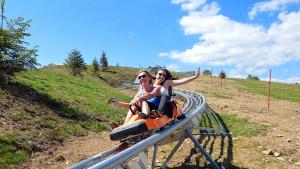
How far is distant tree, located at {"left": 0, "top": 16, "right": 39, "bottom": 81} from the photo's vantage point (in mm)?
15559

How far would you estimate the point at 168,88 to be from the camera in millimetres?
8500

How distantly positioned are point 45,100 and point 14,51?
7.40ft

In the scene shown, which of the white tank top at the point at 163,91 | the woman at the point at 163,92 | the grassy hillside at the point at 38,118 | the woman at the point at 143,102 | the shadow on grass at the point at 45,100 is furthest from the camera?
the shadow on grass at the point at 45,100

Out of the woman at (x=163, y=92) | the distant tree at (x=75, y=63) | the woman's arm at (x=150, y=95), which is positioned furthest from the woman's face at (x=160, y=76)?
the distant tree at (x=75, y=63)

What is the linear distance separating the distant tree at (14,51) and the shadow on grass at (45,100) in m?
0.66

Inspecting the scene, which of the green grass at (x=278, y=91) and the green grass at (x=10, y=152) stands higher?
the green grass at (x=278, y=91)

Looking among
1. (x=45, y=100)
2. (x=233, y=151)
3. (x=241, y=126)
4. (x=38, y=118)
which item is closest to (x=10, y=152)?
(x=38, y=118)

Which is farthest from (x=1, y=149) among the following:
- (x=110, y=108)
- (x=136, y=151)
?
(x=110, y=108)

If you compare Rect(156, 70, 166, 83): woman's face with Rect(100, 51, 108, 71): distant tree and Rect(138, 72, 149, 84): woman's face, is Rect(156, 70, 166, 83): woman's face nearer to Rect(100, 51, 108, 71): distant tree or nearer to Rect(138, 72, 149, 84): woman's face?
Rect(138, 72, 149, 84): woman's face

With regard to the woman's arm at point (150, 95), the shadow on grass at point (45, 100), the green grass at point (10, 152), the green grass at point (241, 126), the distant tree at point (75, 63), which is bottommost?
the green grass at point (10, 152)

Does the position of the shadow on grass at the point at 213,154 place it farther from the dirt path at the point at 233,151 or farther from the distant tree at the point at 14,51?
the distant tree at the point at 14,51

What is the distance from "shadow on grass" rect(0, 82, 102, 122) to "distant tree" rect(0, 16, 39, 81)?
0.66 m

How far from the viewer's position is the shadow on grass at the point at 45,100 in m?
15.0

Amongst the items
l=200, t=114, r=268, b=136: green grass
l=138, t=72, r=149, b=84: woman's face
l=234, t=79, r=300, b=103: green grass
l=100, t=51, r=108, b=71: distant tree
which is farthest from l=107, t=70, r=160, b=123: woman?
l=100, t=51, r=108, b=71: distant tree
